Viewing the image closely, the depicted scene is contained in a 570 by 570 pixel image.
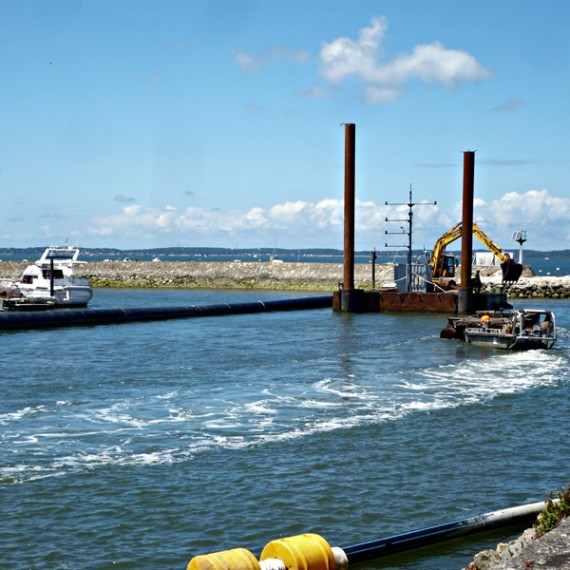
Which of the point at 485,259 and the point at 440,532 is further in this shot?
the point at 485,259

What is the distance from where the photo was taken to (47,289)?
61.6m

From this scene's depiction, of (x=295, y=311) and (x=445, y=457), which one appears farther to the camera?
(x=295, y=311)

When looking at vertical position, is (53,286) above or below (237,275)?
below

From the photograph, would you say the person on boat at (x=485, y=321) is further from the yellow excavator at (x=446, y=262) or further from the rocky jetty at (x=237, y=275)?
the rocky jetty at (x=237, y=275)

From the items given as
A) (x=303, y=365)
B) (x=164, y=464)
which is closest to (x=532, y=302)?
(x=303, y=365)

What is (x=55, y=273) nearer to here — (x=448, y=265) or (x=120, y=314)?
(x=120, y=314)

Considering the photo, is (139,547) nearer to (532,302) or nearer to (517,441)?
(517,441)

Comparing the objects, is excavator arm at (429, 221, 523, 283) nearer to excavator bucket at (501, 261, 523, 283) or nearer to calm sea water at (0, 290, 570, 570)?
excavator bucket at (501, 261, 523, 283)

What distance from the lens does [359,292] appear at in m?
55.8

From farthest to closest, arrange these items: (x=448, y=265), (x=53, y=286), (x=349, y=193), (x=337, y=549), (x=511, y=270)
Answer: (x=448, y=265), (x=53, y=286), (x=511, y=270), (x=349, y=193), (x=337, y=549)

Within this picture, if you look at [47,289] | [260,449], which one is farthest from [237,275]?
[260,449]

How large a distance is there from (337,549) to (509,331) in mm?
28430

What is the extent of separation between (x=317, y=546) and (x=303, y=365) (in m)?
21.8

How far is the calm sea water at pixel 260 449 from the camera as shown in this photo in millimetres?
13141
